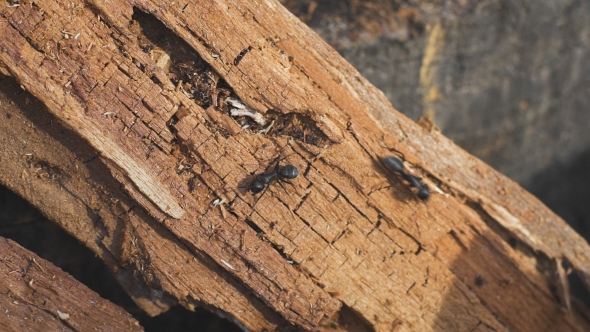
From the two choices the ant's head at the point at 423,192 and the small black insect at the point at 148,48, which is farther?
the ant's head at the point at 423,192

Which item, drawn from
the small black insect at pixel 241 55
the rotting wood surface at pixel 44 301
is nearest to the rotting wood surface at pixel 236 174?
the small black insect at pixel 241 55

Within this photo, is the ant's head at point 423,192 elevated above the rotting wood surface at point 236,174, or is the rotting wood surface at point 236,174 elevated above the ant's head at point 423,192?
the ant's head at point 423,192

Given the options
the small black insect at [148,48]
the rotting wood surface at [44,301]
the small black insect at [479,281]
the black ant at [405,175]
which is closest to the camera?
the rotting wood surface at [44,301]

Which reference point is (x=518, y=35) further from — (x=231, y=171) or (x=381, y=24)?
(x=231, y=171)

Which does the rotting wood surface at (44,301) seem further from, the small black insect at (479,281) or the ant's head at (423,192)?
the small black insect at (479,281)

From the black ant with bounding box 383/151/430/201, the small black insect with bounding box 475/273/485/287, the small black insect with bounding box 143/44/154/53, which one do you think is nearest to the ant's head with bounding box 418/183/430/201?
the black ant with bounding box 383/151/430/201

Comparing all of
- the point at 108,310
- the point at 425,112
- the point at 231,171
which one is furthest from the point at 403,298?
the point at 425,112

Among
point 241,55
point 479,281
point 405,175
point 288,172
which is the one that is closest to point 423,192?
point 405,175

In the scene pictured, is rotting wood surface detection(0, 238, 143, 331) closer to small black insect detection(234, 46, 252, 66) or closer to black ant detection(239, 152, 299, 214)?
black ant detection(239, 152, 299, 214)
